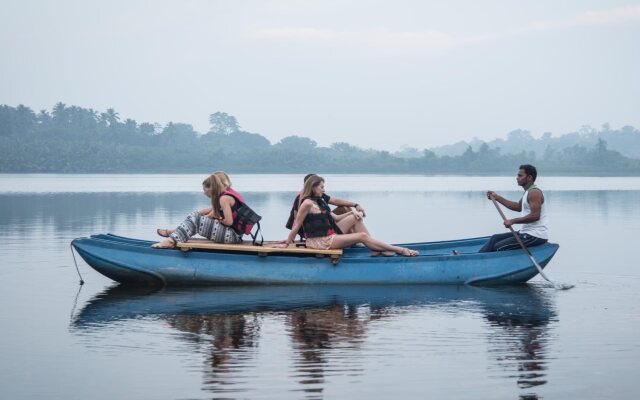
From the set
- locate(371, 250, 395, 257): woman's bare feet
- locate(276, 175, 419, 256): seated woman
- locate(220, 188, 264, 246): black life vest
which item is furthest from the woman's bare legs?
locate(220, 188, 264, 246): black life vest

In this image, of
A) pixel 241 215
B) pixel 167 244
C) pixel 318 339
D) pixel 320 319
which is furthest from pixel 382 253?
pixel 318 339

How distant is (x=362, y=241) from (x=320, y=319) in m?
2.67

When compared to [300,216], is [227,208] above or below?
above

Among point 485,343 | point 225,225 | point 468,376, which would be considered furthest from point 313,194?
point 468,376

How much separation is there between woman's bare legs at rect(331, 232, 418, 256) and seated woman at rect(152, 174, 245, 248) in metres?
1.48

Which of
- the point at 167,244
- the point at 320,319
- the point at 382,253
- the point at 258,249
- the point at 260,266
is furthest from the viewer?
the point at 382,253

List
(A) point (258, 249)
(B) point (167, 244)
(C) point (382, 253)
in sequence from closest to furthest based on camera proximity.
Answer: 1. (A) point (258, 249)
2. (B) point (167, 244)
3. (C) point (382, 253)

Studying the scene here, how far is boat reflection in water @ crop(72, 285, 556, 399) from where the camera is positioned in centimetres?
898

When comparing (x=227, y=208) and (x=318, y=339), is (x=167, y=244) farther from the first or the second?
(x=318, y=339)

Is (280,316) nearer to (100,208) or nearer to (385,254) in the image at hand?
(385,254)

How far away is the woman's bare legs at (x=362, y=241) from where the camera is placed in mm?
14094

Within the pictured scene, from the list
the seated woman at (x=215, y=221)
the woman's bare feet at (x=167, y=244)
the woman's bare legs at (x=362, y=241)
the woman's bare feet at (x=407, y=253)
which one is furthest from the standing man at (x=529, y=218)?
the woman's bare feet at (x=167, y=244)

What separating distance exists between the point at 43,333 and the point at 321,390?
4162 mm

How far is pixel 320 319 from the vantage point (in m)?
11.7
